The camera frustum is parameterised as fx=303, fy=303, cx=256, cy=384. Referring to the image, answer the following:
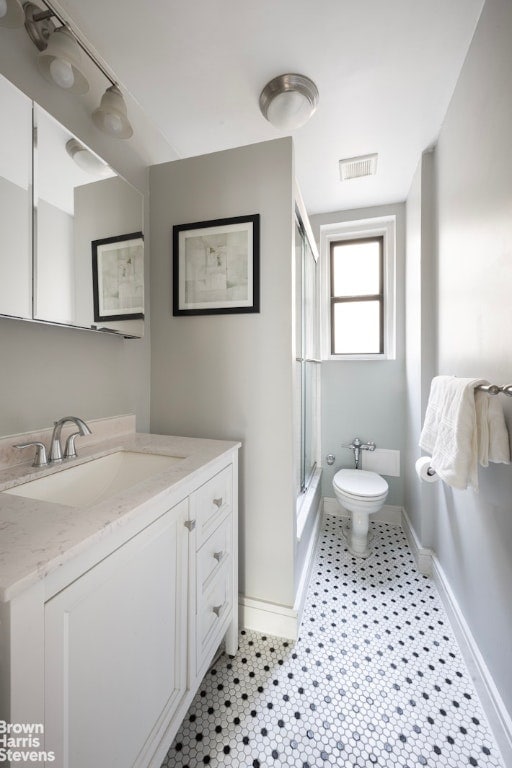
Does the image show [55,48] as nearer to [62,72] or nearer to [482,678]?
[62,72]

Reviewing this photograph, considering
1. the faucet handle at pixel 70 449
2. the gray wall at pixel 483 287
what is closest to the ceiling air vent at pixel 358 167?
the gray wall at pixel 483 287

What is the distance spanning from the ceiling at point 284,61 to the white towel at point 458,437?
4.65 feet

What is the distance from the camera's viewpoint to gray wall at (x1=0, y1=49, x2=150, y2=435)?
39.9 inches

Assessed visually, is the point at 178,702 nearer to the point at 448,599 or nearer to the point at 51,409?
the point at 51,409

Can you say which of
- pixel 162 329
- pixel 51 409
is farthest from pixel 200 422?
pixel 51 409

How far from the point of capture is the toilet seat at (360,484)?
6.76 ft

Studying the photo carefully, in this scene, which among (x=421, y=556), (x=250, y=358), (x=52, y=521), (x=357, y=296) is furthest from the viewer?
(x=357, y=296)

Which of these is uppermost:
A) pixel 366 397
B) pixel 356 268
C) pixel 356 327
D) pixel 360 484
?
pixel 356 268

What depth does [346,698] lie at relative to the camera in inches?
46.4

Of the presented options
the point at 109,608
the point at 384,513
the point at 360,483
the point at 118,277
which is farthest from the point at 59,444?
the point at 384,513

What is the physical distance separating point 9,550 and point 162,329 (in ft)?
4.05

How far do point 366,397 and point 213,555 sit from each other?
194cm

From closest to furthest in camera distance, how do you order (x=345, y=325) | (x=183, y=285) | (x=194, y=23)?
(x=194, y=23)
(x=183, y=285)
(x=345, y=325)

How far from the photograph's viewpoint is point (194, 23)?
1.19 metres
